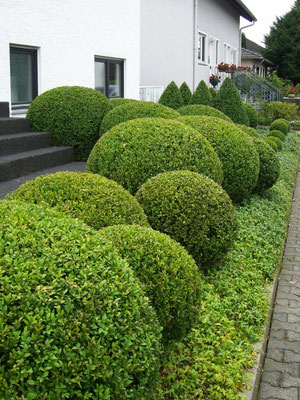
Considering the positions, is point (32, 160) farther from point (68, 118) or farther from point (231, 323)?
point (231, 323)

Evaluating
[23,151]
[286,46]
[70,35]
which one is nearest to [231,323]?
[23,151]

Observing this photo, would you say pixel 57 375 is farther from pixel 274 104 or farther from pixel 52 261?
pixel 274 104

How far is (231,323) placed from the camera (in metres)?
4.27

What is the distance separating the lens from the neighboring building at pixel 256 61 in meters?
40.3

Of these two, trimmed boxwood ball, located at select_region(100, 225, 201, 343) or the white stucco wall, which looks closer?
trimmed boxwood ball, located at select_region(100, 225, 201, 343)

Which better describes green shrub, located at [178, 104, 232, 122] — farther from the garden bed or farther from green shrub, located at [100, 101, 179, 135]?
the garden bed

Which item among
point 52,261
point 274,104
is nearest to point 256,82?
point 274,104

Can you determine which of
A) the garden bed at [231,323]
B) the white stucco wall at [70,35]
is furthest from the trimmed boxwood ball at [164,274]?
the white stucco wall at [70,35]

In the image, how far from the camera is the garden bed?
11.3ft

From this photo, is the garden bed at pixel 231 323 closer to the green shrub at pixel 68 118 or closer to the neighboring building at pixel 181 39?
the green shrub at pixel 68 118

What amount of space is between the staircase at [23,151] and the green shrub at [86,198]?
2.87 m

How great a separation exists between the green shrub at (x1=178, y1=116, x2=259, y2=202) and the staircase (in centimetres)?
214

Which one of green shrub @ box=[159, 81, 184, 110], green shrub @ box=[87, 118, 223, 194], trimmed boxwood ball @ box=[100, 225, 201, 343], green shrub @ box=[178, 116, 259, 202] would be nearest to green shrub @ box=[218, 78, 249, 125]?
green shrub @ box=[159, 81, 184, 110]

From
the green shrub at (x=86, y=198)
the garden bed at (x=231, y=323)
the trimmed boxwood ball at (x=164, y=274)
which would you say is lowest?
the garden bed at (x=231, y=323)
